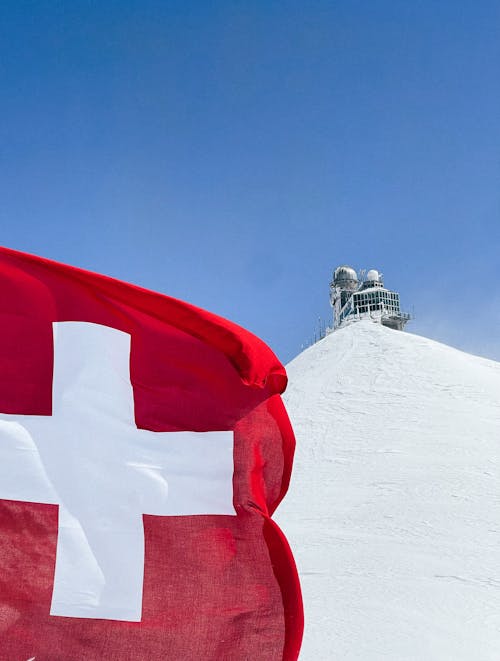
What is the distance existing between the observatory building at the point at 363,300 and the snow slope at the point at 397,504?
3464 cm

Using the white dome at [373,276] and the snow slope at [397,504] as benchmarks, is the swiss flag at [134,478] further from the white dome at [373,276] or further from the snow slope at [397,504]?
the white dome at [373,276]

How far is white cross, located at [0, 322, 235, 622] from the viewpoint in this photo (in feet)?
11.6

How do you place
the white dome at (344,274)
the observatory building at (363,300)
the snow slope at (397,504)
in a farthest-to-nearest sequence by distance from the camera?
the white dome at (344,274) < the observatory building at (363,300) < the snow slope at (397,504)

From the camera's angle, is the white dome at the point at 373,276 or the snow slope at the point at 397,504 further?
the white dome at the point at 373,276

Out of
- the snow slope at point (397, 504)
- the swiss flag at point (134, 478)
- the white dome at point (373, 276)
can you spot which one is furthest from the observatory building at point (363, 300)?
the swiss flag at point (134, 478)

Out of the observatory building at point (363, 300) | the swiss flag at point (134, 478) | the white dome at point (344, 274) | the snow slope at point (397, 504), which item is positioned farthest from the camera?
the white dome at point (344, 274)

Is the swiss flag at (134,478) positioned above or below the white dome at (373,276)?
below

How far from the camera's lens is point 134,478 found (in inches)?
144

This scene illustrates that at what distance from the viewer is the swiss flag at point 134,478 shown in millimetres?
3455

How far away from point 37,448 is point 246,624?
1474 mm

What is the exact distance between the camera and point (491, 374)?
29.3 m

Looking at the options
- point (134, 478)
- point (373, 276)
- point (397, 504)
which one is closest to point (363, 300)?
point (373, 276)

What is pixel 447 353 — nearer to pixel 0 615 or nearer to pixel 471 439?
pixel 471 439

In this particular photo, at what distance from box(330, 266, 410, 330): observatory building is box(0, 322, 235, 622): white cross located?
62.2 m
